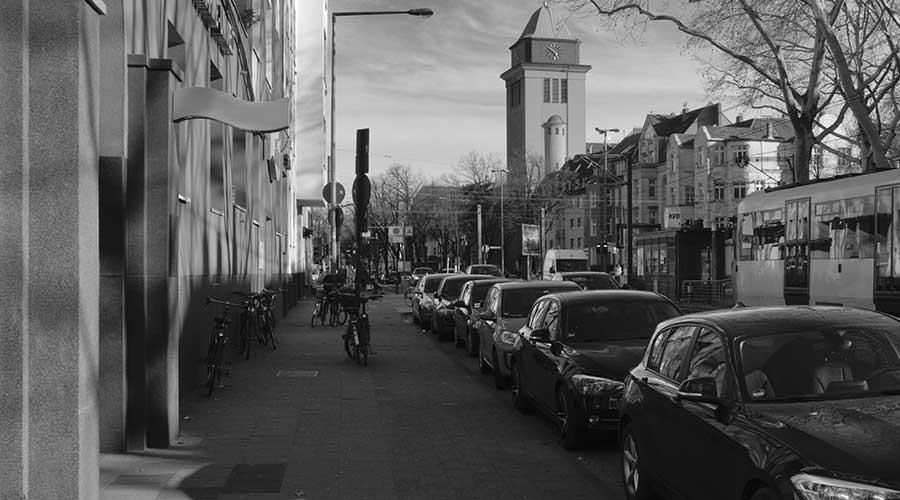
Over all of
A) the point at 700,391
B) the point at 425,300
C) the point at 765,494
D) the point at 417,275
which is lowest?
the point at 417,275

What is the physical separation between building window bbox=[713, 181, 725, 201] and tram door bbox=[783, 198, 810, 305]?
5205 cm

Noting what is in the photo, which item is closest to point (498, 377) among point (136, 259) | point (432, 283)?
point (136, 259)

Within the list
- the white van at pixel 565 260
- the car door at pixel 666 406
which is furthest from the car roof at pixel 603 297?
the white van at pixel 565 260

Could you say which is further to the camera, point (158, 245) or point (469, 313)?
point (469, 313)

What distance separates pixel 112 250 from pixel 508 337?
6108mm

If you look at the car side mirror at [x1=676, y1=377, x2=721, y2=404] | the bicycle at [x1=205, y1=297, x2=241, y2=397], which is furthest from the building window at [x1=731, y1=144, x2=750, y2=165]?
the car side mirror at [x1=676, y1=377, x2=721, y2=404]

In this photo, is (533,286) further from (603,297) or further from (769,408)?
(769,408)

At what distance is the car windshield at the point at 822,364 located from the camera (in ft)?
17.3

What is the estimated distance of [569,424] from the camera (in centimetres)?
864

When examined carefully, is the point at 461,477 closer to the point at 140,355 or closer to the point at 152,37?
the point at 140,355

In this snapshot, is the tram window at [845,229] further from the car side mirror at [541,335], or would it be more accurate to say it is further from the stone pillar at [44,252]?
the stone pillar at [44,252]

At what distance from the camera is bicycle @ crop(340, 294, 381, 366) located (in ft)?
51.0

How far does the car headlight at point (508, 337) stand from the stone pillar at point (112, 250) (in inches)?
223

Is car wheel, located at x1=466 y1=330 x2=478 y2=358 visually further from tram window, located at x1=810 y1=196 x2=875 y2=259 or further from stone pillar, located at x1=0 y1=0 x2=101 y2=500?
stone pillar, located at x1=0 y1=0 x2=101 y2=500
